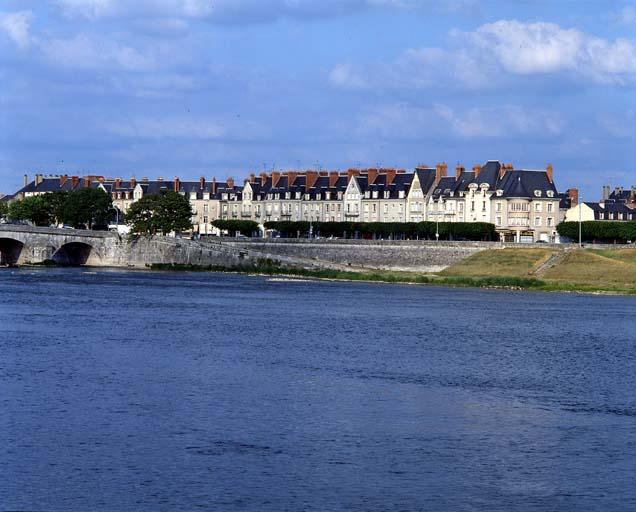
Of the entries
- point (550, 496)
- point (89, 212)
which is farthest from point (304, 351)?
point (89, 212)

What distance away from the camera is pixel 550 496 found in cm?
2931

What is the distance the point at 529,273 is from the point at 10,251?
59.6m

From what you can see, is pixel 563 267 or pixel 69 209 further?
pixel 69 209

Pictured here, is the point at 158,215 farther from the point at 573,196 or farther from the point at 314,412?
the point at 314,412

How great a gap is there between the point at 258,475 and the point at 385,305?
50.1 metres

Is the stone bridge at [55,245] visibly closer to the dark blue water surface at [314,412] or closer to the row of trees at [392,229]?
the row of trees at [392,229]

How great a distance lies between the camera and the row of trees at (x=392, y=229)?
13612 cm

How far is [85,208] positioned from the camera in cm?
15700

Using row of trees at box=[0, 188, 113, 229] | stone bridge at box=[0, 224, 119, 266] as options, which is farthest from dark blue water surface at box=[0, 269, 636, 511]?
row of trees at box=[0, 188, 113, 229]

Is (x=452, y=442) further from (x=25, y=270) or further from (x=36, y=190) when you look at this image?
(x=36, y=190)

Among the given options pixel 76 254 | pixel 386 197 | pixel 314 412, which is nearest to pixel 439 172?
pixel 386 197

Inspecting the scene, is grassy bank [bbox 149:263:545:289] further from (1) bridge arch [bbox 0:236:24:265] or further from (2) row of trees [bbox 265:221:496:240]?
(2) row of trees [bbox 265:221:496:240]

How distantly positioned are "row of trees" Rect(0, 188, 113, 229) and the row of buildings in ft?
29.0

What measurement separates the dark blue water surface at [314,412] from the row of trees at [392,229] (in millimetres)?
64900
